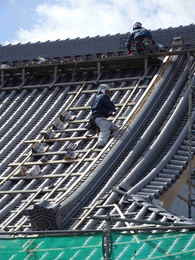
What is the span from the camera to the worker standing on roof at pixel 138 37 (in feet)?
98.2

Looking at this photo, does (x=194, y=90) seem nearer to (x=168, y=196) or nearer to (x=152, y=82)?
(x=152, y=82)

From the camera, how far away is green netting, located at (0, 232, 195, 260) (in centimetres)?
1639

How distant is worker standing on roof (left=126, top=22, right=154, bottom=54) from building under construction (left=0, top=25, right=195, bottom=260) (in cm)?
40

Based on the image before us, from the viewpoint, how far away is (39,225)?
21906 millimetres

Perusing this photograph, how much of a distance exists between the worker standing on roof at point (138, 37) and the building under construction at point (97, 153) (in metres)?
0.40

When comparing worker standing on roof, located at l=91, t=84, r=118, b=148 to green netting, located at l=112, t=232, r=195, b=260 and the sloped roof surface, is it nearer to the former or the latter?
the sloped roof surface

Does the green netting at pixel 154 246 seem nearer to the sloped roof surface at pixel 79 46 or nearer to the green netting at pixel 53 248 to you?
the green netting at pixel 53 248

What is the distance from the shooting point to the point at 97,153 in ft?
83.4

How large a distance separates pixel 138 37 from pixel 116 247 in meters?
14.6

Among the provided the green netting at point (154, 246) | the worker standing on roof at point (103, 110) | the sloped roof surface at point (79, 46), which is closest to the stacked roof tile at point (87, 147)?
the sloped roof surface at point (79, 46)

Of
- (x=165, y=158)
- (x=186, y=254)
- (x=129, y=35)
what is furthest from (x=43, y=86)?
(x=186, y=254)

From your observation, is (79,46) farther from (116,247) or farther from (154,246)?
(116,247)

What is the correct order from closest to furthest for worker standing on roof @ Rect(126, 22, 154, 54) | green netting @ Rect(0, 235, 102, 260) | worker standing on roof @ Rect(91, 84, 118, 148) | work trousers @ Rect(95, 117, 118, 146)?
1. green netting @ Rect(0, 235, 102, 260)
2. work trousers @ Rect(95, 117, 118, 146)
3. worker standing on roof @ Rect(91, 84, 118, 148)
4. worker standing on roof @ Rect(126, 22, 154, 54)

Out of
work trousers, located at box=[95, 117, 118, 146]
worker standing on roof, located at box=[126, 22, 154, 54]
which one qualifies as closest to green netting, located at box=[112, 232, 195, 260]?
work trousers, located at box=[95, 117, 118, 146]
